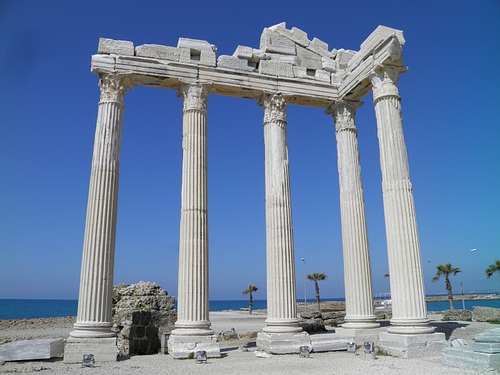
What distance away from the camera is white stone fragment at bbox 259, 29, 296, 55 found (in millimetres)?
20656

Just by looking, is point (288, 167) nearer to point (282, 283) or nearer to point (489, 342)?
point (282, 283)

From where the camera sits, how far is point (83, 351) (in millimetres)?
14695

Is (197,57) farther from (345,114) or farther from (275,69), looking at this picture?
(345,114)

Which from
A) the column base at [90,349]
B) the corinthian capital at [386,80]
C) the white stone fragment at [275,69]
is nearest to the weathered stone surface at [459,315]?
the corinthian capital at [386,80]

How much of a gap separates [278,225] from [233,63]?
7.88 metres

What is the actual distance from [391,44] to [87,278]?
15177 millimetres

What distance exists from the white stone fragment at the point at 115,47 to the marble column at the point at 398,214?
10789 mm

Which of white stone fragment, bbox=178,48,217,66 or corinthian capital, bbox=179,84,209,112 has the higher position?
white stone fragment, bbox=178,48,217,66

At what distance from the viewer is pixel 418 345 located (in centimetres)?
1512

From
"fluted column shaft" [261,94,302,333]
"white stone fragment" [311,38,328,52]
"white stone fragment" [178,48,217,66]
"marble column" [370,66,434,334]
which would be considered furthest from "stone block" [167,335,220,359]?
"white stone fragment" [311,38,328,52]

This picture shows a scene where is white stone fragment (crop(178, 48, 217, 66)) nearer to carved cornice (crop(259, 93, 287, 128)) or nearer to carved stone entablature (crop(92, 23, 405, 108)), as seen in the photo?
carved stone entablature (crop(92, 23, 405, 108))

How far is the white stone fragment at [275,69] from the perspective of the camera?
20.3 meters

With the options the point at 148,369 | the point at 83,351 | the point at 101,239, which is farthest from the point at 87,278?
the point at 148,369

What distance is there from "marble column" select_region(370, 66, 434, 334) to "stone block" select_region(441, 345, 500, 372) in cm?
213
